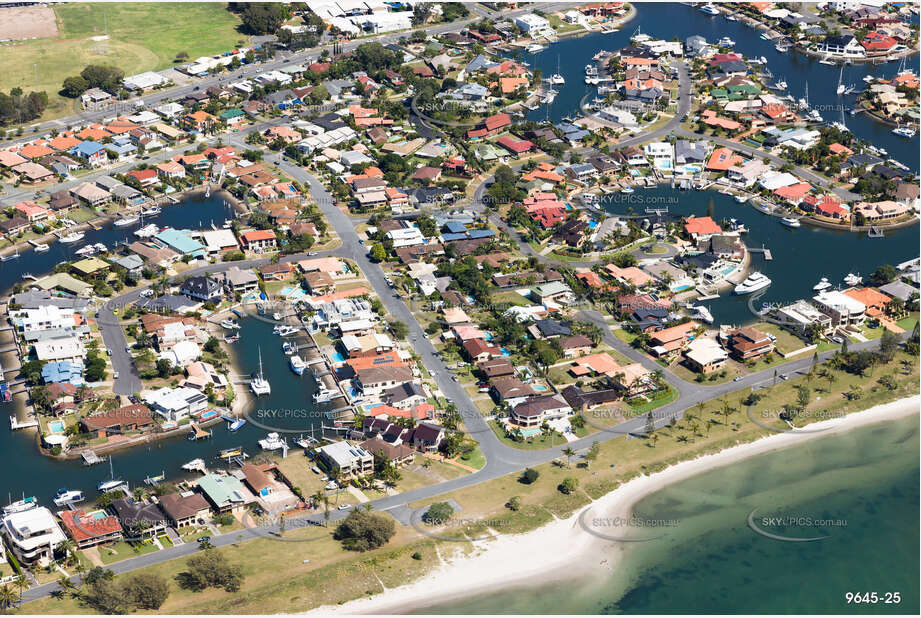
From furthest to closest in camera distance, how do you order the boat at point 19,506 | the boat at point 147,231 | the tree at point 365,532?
1. the boat at point 147,231
2. the boat at point 19,506
3. the tree at point 365,532

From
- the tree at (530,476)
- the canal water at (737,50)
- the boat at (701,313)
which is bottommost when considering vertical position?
the tree at (530,476)

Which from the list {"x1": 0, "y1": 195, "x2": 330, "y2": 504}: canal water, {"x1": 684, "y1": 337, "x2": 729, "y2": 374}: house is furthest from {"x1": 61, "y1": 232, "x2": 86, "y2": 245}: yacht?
{"x1": 684, "y1": 337, "x2": 729, "y2": 374}: house

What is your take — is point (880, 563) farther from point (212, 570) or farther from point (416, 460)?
point (212, 570)

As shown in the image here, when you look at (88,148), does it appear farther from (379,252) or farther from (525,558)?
(525,558)

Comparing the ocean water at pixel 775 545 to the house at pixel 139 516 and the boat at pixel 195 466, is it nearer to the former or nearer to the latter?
the house at pixel 139 516

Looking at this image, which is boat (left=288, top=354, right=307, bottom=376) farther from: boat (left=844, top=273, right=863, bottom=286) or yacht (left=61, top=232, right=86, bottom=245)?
boat (left=844, top=273, right=863, bottom=286)

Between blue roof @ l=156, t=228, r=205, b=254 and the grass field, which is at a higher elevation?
the grass field

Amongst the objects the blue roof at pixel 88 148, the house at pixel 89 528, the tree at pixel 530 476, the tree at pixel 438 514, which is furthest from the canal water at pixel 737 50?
the house at pixel 89 528
